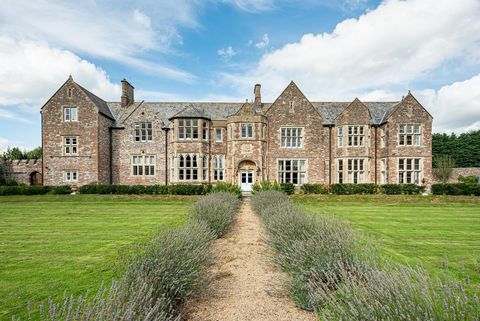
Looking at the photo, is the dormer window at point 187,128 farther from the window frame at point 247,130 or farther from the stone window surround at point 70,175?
the stone window surround at point 70,175

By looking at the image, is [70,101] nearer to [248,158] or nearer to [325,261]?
[248,158]

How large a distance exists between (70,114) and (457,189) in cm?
3607

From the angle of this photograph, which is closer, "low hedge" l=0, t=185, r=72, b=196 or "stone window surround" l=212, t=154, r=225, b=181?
"low hedge" l=0, t=185, r=72, b=196

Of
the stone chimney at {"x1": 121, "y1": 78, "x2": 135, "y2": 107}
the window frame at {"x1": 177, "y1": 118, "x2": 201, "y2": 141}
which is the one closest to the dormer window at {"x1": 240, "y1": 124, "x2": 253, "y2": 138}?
the window frame at {"x1": 177, "y1": 118, "x2": 201, "y2": 141}

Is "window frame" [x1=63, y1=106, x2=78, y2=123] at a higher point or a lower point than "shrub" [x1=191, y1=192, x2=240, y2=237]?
higher

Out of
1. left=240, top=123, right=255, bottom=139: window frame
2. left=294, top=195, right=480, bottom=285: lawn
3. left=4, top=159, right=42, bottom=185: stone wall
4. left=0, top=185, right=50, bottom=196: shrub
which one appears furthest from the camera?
left=4, top=159, right=42, bottom=185: stone wall

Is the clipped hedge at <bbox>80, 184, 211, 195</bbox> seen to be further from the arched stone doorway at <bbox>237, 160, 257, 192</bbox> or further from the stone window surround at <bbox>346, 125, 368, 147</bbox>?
the stone window surround at <bbox>346, 125, 368, 147</bbox>

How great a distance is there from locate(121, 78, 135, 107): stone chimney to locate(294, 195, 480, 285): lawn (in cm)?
2391

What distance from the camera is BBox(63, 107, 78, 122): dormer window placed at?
1103 inches

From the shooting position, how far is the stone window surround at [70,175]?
27.9 meters

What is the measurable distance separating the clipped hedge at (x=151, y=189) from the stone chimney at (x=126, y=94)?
38.5 feet

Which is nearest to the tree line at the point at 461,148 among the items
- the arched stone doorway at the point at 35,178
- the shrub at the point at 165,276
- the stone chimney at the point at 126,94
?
the stone chimney at the point at 126,94

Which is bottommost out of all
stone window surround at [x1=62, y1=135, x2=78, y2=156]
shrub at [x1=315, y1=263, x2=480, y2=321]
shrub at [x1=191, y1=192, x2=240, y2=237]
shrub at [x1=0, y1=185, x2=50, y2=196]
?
shrub at [x1=0, y1=185, x2=50, y2=196]

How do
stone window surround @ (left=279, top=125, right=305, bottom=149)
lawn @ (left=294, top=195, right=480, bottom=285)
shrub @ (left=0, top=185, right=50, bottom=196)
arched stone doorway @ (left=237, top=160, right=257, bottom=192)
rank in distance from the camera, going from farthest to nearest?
stone window surround @ (left=279, top=125, right=305, bottom=149) → arched stone doorway @ (left=237, top=160, right=257, bottom=192) → shrub @ (left=0, top=185, right=50, bottom=196) → lawn @ (left=294, top=195, right=480, bottom=285)
